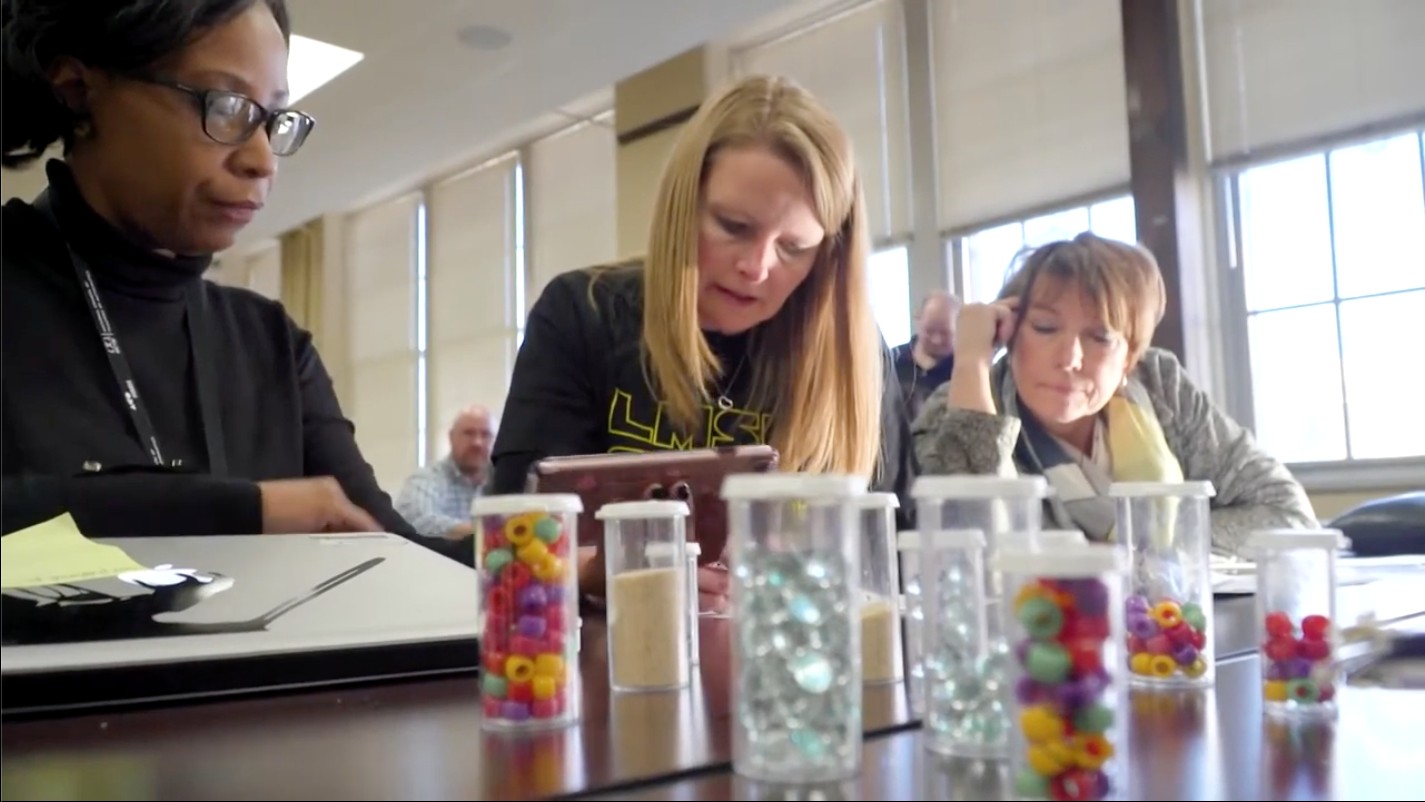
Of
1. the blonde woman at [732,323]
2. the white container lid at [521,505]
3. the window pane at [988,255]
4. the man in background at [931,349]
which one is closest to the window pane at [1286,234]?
the window pane at [988,255]

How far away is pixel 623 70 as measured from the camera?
3.98 meters

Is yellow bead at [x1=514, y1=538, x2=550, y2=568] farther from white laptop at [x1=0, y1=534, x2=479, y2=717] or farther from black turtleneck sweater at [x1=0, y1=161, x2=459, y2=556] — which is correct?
black turtleneck sweater at [x1=0, y1=161, x2=459, y2=556]

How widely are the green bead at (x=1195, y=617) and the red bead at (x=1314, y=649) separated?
0.19 ft

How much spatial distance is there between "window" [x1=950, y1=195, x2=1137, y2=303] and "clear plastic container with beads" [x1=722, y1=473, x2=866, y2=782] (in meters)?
2.81

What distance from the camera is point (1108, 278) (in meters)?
1.51

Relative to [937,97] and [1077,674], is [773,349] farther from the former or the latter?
[937,97]

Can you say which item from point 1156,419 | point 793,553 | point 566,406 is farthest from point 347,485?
point 1156,419

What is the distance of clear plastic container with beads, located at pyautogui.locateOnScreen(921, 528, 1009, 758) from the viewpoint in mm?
409

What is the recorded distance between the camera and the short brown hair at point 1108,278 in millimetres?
1509

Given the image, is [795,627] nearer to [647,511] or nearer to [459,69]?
[647,511]

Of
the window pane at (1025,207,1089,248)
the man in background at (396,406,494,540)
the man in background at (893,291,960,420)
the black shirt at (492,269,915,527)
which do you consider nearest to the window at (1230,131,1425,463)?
the window pane at (1025,207,1089,248)

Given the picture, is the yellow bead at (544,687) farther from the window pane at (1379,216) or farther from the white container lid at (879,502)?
the window pane at (1379,216)

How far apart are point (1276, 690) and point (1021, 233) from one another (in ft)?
10.2

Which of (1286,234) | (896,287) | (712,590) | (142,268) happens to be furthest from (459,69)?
(712,590)
